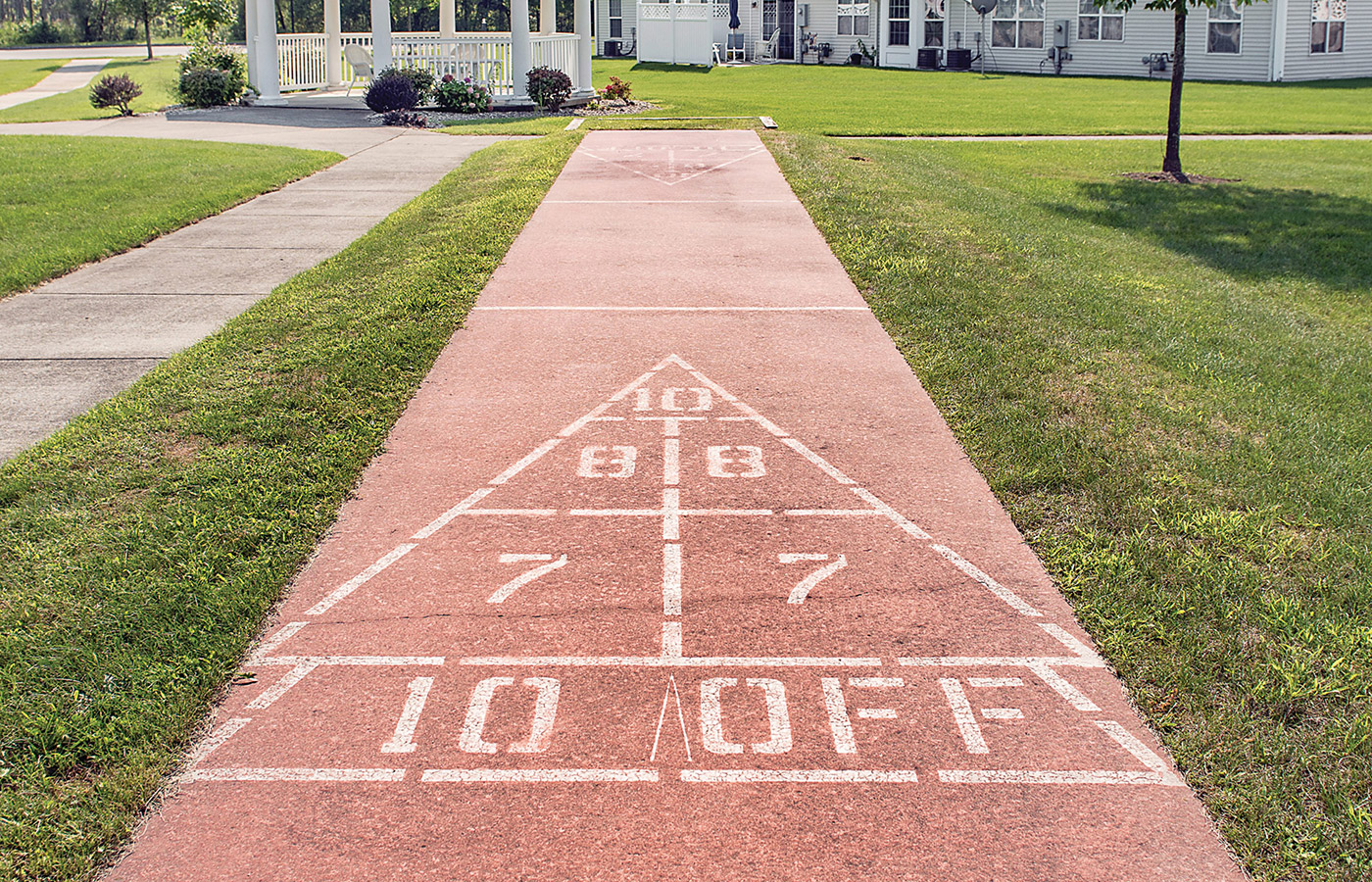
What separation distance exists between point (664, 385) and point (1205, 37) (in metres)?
38.8

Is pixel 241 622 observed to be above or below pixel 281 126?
below

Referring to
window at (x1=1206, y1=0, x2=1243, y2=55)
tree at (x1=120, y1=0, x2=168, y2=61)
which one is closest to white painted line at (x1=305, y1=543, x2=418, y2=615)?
window at (x1=1206, y1=0, x2=1243, y2=55)

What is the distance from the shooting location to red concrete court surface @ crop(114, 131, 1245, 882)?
3.49 meters

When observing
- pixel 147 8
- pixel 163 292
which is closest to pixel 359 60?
pixel 163 292

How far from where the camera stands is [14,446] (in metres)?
6.61

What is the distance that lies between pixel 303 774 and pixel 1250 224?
44.4 ft

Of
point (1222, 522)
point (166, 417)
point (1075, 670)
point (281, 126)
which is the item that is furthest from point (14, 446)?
point (281, 126)

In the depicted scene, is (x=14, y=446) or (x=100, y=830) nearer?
(x=100, y=830)

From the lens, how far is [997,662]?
448 centimetres

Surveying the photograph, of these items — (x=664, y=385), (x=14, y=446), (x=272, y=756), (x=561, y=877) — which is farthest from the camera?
(x=664, y=385)

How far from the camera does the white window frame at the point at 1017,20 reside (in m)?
43.1

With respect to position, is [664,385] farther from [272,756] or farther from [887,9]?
[887,9]

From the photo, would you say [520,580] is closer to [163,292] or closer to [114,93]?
[163,292]

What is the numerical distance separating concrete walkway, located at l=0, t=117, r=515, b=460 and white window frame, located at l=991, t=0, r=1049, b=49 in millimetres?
32090
